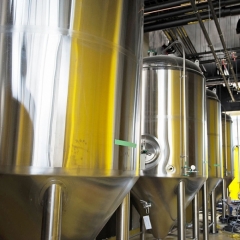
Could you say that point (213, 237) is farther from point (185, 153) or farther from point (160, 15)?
point (160, 15)

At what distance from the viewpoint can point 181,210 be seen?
12.1 feet

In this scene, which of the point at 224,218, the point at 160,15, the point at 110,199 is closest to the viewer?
the point at 110,199

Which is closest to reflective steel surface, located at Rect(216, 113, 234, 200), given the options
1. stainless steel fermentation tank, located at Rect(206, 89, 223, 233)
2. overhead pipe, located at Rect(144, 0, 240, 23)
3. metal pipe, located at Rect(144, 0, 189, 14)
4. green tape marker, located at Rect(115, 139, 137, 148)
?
stainless steel fermentation tank, located at Rect(206, 89, 223, 233)

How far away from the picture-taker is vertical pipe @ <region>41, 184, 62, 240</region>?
5.87 ft

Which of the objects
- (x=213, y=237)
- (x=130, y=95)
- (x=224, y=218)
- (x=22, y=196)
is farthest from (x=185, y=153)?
(x=224, y=218)

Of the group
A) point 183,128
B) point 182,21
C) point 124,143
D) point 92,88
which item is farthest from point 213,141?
point 92,88

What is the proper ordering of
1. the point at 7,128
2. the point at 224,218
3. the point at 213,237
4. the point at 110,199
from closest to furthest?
the point at 7,128, the point at 110,199, the point at 213,237, the point at 224,218

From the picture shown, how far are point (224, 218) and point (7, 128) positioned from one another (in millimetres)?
7024

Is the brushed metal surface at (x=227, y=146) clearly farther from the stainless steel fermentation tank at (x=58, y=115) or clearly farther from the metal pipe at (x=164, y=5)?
the stainless steel fermentation tank at (x=58, y=115)

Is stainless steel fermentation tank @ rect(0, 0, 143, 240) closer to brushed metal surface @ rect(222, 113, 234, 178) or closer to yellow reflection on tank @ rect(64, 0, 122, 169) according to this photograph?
yellow reflection on tank @ rect(64, 0, 122, 169)

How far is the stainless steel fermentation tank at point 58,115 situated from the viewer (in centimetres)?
180

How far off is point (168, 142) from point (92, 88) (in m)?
2.03

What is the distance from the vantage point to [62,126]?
6.03 feet

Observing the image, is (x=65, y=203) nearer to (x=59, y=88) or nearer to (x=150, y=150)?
(x=59, y=88)
